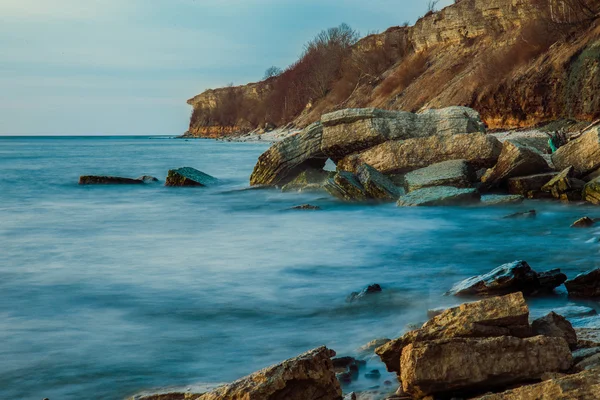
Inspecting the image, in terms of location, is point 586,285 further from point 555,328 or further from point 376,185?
point 376,185

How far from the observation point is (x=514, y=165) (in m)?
11.7

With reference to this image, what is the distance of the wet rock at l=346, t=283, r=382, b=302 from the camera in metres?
5.86

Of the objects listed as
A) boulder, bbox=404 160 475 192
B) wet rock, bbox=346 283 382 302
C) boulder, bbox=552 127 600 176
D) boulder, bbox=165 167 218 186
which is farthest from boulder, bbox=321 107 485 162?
wet rock, bbox=346 283 382 302

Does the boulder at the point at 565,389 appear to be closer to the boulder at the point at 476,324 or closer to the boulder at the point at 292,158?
the boulder at the point at 476,324

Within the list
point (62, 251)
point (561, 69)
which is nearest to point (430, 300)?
point (62, 251)

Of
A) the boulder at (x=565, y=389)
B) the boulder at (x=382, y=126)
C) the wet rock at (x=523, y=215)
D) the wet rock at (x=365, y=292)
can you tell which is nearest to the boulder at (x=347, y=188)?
the boulder at (x=382, y=126)

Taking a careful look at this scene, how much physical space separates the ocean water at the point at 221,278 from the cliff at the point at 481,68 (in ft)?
50.0

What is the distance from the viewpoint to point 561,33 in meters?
26.6

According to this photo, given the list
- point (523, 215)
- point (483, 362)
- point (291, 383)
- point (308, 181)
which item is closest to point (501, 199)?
point (523, 215)

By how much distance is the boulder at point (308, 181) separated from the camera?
14.4m

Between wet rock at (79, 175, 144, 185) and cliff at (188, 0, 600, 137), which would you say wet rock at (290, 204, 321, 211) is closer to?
wet rock at (79, 175, 144, 185)

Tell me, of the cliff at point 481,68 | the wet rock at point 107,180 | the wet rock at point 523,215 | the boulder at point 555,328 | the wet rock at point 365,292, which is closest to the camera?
the boulder at point 555,328

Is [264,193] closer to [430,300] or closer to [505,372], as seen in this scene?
[430,300]

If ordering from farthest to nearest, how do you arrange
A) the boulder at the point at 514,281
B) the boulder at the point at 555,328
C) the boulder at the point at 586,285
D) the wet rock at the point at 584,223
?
the wet rock at the point at 584,223, the boulder at the point at 514,281, the boulder at the point at 586,285, the boulder at the point at 555,328
